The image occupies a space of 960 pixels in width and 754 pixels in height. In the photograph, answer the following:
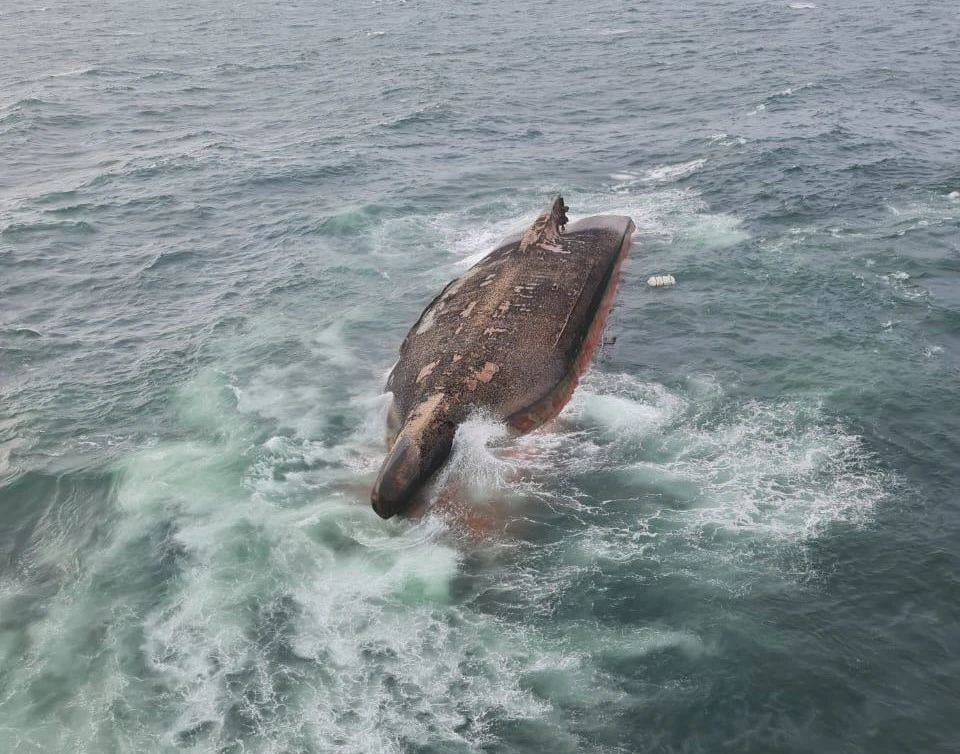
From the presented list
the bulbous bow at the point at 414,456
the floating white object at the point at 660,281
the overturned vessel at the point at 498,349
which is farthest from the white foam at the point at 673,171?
the bulbous bow at the point at 414,456

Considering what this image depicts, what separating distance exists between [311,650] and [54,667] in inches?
234

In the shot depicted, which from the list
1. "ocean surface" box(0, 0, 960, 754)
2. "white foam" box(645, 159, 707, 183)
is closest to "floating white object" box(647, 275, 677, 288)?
"ocean surface" box(0, 0, 960, 754)

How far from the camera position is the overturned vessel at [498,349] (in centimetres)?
2208

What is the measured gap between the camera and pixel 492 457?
22.5 metres

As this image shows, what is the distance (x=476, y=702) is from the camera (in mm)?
16250

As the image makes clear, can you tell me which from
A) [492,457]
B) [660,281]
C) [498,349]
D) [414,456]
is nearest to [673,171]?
[660,281]

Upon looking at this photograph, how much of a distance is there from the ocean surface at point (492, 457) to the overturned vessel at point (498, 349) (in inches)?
32.7

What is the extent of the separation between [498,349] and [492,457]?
4.35 m

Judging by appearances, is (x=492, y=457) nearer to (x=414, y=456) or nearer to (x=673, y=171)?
(x=414, y=456)

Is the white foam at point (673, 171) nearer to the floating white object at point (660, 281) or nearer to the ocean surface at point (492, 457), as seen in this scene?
the ocean surface at point (492, 457)

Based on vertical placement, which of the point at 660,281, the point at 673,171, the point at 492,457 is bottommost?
the point at 673,171

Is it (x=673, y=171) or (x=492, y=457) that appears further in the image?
(x=673, y=171)

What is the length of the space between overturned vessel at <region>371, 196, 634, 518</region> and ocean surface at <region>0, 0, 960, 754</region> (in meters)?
0.83

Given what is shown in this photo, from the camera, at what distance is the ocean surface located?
1658 centimetres
